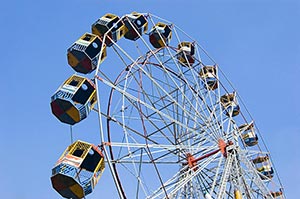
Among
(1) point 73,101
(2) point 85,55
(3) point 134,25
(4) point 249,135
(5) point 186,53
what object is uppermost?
(5) point 186,53

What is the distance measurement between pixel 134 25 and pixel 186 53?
2598 millimetres

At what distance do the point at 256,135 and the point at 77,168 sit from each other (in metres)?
9.27

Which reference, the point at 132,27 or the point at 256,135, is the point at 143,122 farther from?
the point at 256,135

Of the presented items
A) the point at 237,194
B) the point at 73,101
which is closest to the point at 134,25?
the point at 73,101

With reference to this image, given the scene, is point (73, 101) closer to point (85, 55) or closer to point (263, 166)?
point (85, 55)

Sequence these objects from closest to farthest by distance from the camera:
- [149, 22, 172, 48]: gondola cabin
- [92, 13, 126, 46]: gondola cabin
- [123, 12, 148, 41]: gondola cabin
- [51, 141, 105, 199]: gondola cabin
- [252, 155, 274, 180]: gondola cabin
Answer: [51, 141, 105, 199]: gondola cabin → [92, 13, 126, 46]: gondola cabin → [123, 12, 148, 41]: gondola cabin → [149, 22, 172, 48]: gondola cabin → [252, 155, 274, 180]: gondola cabin

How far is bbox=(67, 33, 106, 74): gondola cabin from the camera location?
40.3 ft

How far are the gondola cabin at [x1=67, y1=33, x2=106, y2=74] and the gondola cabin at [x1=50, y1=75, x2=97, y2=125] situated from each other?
3.50ft

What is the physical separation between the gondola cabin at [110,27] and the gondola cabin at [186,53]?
8.58 feet

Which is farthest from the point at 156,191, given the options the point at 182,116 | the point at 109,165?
the point at 182,116

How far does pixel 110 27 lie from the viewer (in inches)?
546

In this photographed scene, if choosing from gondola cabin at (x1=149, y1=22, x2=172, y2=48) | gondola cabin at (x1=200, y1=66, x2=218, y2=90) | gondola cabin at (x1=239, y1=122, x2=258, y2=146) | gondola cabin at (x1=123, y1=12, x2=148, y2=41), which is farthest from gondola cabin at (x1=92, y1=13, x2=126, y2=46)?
gondola cabin at (x1=239, y1=122, x2=258, y2=146)

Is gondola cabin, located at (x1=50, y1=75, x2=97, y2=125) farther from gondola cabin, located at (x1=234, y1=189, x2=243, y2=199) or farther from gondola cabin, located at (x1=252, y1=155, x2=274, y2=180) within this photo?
gondola cabin, located at (x1=252, y1=155, x2=274, y2=180)

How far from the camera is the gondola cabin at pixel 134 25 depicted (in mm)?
14539
